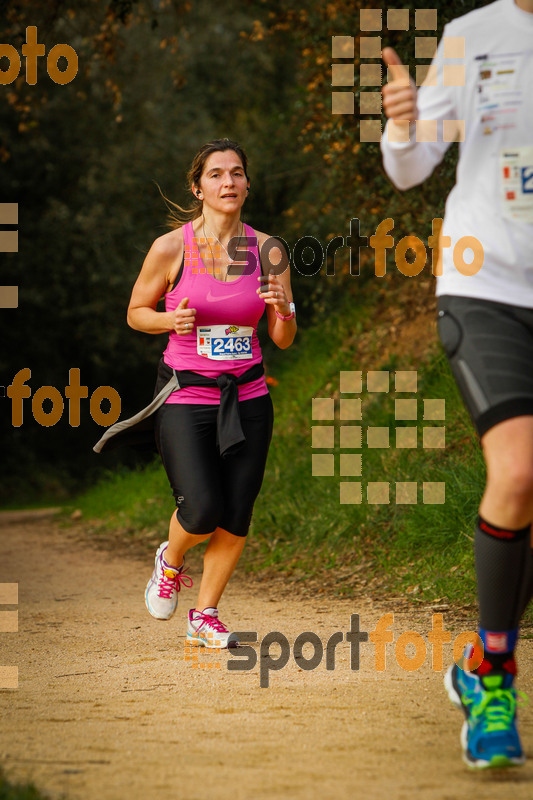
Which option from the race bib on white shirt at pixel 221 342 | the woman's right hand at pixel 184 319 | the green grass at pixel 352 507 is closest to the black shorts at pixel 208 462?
the race bib on white shirt at pixel 221 342

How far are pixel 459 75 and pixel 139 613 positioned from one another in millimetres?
4232

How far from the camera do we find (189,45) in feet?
63.6

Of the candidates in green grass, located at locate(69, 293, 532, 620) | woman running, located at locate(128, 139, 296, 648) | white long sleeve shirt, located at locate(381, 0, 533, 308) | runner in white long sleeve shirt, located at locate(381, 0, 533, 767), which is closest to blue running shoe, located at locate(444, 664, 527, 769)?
runner in white long sleeve shirt, located at locate(381, 0, 533, 767)

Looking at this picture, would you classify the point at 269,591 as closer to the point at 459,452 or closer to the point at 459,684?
the point at 459,452

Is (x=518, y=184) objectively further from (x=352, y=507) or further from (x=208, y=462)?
(x=352, y=507)

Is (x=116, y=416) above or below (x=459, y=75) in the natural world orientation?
below

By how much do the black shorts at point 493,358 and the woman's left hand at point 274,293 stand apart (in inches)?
68.4

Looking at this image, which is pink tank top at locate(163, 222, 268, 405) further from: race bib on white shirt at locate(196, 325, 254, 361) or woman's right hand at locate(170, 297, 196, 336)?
woman's right hand at locate(170, 297, 196, 336)

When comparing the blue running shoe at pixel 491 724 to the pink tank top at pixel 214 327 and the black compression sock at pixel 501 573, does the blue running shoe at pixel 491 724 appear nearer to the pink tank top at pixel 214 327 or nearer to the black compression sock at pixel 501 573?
the black compression sock at pixel 501 573

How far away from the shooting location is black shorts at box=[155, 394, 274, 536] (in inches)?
194

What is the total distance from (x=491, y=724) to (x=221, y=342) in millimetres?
2486

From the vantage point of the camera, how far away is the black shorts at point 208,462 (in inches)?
194

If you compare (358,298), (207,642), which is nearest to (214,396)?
(207,642)

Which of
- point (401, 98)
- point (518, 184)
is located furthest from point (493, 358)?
point (401, 98)
